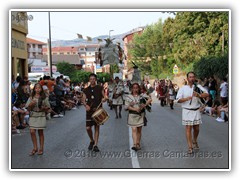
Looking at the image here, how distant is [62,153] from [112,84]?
37.1 ft

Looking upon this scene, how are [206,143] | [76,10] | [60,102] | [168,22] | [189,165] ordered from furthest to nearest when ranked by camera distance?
[168,22] < [60,102] < [206,143] < [189,165] < [76,10]

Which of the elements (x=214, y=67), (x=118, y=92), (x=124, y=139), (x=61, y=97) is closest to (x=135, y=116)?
(x=124, y=139)

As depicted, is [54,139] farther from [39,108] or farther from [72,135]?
[39,108]

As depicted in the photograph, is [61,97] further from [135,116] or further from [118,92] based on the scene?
[135,116]

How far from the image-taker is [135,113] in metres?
12.2

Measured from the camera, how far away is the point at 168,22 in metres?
56.5

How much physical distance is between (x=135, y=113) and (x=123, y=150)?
93 centimetres

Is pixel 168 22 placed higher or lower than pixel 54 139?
higher

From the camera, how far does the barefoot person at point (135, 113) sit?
1216cm

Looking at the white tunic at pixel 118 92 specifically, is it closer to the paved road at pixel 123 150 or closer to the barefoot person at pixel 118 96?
the barefoot person at pixel 118 96

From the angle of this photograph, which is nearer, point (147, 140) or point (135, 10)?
point (135, 10)

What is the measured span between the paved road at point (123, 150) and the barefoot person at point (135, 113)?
1.20ft

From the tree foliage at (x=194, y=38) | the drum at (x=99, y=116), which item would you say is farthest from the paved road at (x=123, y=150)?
the tree foliage at (x=194, y=38)
